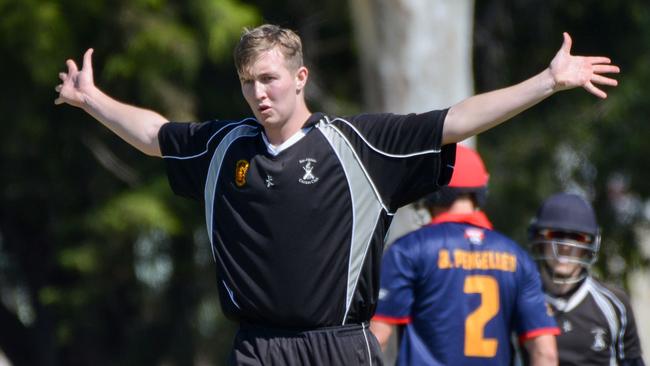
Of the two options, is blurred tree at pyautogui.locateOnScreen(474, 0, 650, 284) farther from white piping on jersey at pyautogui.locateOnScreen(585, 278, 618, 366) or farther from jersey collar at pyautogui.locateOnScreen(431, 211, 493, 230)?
jersey collar at pyautogui.locateOnScreen(431, 211, 493, 230)

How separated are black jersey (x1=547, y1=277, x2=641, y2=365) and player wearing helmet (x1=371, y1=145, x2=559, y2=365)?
38 cm

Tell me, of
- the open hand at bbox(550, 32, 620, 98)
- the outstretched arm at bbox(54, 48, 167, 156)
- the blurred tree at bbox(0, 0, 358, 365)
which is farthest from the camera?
the blurred tree at bbox(0, 0, 358, 365)

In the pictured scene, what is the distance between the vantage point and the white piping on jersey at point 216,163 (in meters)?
4.39

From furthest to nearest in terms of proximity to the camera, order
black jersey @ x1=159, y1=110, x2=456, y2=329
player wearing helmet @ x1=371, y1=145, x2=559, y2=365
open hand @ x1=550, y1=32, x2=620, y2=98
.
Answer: player wearing helmet @ x1=371, y1=145, x2=559, y2=365 < black jersey @ x1=159, y1=110, x2=456, y2=329 < open hand @ x1=550, y1=32, x2=620, y2=98

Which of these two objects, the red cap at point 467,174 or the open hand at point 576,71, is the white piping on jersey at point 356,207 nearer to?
the open hand at point 576,71

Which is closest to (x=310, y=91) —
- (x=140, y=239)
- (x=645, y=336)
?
(x=140, y=239)

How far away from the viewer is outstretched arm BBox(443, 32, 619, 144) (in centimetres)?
402

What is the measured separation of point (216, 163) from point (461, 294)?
1.47m

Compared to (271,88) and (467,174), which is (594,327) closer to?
(467,174)

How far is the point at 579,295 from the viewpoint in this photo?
5.98 meters

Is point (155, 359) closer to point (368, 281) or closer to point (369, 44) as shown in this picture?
point (369, 44)

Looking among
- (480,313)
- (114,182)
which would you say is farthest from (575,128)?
(480,313)

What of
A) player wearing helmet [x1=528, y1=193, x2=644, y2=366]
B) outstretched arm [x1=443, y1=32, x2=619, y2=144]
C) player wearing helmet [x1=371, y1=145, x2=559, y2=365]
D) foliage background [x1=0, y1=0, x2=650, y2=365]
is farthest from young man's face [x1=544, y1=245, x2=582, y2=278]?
foliage background [x1=0, y1=0, x2=650, y2=365]

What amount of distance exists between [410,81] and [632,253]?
4047 millimetres
